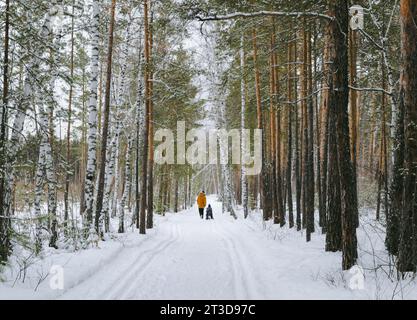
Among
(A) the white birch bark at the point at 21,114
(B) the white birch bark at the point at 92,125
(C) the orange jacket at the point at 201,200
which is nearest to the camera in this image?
(A) the white birch bark at the point at 21,114

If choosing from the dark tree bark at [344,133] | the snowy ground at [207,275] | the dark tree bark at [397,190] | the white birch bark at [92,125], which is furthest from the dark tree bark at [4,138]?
the dark tree bark at [397,190]

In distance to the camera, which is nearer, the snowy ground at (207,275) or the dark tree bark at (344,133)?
the snowy ground at (207,275)

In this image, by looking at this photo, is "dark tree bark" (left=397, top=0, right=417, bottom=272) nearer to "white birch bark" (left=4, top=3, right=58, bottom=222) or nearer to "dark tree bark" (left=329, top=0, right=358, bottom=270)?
"dark tree bark" (left=329, top=0, right=358, bottom=270)

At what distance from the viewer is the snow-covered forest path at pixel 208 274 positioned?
244 inches

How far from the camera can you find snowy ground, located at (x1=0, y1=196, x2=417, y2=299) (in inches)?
235

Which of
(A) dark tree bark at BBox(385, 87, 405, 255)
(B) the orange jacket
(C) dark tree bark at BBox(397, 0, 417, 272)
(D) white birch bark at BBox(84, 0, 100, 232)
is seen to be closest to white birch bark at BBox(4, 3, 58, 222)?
(D) white birch bark at BBox(84, 0, 100, 232)

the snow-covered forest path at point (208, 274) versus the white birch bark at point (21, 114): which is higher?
the white birch bark at point (21, 114)

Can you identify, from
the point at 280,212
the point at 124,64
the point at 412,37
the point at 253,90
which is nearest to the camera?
the point at 412,37

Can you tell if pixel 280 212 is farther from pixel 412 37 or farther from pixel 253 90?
pixel 412 37

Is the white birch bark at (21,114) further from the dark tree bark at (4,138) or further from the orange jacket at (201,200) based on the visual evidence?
the orange jacket at (201,200)
